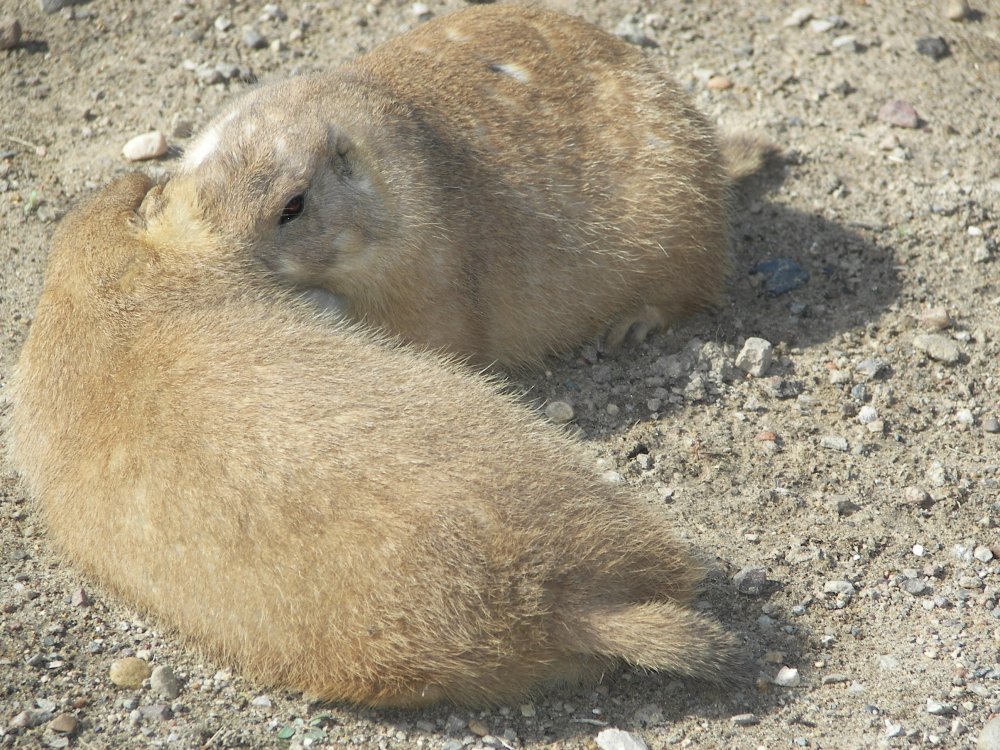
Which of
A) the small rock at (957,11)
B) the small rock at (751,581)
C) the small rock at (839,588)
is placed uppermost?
the small rock at (957,11)

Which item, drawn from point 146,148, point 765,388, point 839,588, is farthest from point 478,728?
point 146,148

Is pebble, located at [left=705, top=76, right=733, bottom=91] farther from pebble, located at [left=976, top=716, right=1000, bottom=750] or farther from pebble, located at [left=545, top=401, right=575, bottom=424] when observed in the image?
pebble, located at [left=976, top=716, right=1000, bottom=750]

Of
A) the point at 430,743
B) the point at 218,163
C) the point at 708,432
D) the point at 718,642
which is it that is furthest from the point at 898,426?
the point at 218,163

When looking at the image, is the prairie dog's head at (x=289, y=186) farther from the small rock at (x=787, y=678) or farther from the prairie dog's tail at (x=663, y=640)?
the small rock at (x=787, y=678)

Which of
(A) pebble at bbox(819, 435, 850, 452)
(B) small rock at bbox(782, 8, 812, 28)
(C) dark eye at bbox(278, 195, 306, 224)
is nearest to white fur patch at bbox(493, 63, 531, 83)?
(C) dark eye at bbox(278, 195, 306, 224)

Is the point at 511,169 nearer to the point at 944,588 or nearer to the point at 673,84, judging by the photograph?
the point at 673,84

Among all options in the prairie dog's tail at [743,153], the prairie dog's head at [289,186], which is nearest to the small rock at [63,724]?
the prairie dog's head at [289,186]

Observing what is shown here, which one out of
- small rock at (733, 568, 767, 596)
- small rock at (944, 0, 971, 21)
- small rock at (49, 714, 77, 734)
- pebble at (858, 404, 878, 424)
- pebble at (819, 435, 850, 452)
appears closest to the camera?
small rock at (49, 714, 77, 734)
